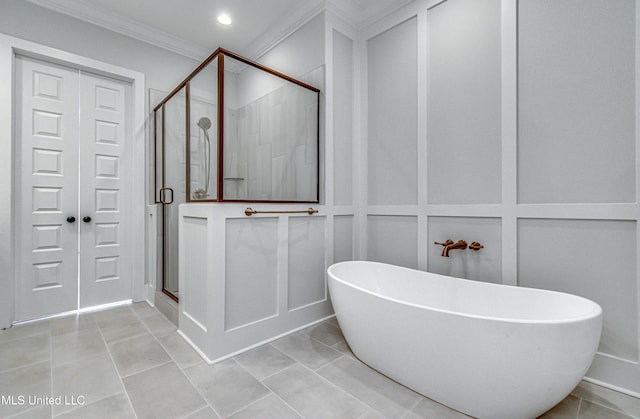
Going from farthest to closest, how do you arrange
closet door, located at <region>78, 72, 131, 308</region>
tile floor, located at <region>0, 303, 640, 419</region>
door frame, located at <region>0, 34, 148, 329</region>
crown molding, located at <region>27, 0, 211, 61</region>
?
closet door, located at <region>78, 72, 131, 308</region> < crown molding, located at <region>27, 0, 211, 61</region> < door frame, located at <region>0, 34, 148, 329</region> < tile floor, located at <region>0, 303, 640, 419</region>

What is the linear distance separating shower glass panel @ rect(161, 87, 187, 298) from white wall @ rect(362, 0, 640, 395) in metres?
1.69

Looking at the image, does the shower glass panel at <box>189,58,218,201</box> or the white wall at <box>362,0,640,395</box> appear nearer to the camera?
the white wall at <box>362,0,640,395</box>

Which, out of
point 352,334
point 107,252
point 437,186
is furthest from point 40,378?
point 437,186

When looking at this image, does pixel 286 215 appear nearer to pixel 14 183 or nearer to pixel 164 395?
pixel 164 395

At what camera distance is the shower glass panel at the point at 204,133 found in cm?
186

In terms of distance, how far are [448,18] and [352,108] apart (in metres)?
0.96

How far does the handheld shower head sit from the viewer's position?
196 cm

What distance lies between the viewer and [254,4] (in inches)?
98.3

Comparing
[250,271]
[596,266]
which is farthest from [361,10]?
[596,266]

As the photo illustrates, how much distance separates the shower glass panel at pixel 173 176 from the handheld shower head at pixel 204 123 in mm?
299

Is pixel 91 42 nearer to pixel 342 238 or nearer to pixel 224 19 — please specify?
pixel 224 19

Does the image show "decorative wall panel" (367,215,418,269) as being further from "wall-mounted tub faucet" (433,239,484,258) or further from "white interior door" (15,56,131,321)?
"white interior door" (15,56,131,321)

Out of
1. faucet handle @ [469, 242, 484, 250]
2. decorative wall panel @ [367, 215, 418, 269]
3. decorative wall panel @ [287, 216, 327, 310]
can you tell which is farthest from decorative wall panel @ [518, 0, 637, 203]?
decorative wall panel @ [287, 216, 327, 310]

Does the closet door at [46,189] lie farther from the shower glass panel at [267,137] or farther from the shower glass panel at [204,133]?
the shower glass panel at [267,137]
